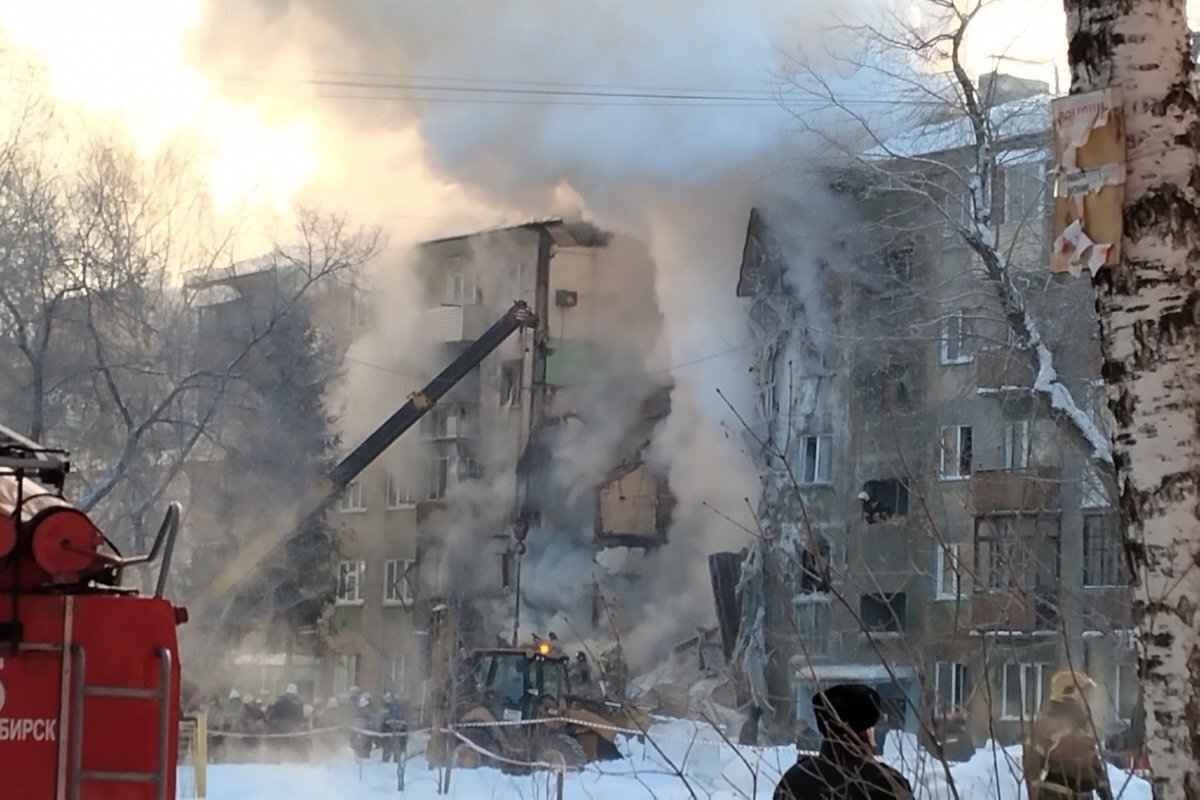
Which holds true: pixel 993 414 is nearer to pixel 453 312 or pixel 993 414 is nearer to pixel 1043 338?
pixel 1043 338

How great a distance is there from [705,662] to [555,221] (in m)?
8.80

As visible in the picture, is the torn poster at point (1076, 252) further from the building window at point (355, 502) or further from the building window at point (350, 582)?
the building window at point (355, 502)

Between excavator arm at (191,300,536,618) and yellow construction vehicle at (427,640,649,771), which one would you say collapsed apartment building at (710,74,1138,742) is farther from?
excavator arm at (191,300,536,618)

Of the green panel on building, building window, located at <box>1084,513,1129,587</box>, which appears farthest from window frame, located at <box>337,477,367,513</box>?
building window, located at <box>1084,513,1129,587</box>

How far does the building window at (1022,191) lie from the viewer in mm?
19969

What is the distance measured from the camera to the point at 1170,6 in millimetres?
3924

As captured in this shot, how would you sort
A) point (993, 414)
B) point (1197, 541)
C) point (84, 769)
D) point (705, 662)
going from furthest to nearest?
point (705, 662)
point (993, 414)
point (84, 769)
point (1197, 541)

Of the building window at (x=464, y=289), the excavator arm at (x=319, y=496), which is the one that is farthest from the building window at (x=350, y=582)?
the excavator arm at (x=319, y=496)

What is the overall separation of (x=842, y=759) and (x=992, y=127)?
1476cm

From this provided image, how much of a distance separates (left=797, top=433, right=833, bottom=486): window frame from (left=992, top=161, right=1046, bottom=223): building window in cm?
956

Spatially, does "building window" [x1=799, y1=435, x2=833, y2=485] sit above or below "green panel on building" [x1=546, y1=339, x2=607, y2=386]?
below

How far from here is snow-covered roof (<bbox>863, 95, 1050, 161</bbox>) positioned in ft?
62.4

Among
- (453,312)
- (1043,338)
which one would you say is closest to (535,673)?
(1043,338)

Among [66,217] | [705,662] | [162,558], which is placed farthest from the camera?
[705,662]
